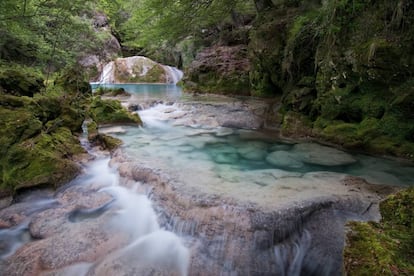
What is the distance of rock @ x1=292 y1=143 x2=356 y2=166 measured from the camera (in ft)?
17.9

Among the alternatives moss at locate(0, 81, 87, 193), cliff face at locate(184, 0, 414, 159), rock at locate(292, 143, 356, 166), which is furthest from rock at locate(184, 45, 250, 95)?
moss at locate(0, 81, 87, 193)

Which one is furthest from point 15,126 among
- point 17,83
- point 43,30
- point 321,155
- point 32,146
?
point 321,155

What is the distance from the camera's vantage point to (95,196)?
180 inches

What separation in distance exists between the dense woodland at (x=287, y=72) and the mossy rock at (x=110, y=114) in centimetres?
5

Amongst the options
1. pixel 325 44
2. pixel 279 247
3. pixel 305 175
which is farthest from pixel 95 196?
pixel 325 44

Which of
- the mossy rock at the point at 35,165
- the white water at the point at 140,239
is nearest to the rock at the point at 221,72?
the mossy rock at the point at 35,165

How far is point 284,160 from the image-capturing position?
560 cm

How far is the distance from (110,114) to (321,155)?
6.09 metres

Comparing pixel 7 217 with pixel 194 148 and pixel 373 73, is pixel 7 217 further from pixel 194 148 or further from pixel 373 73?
pixel 373 73

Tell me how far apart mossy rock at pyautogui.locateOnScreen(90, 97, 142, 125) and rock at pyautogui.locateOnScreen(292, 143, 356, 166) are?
4978mm

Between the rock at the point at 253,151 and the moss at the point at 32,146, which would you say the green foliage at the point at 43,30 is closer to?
the moss at the point at 32,146

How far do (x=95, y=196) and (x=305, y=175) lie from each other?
331cm

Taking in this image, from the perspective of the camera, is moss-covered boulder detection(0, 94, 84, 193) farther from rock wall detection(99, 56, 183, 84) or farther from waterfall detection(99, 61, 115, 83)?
waterfall detection(99, 61, 115, 83)

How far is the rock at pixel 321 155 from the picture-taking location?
544 cm
